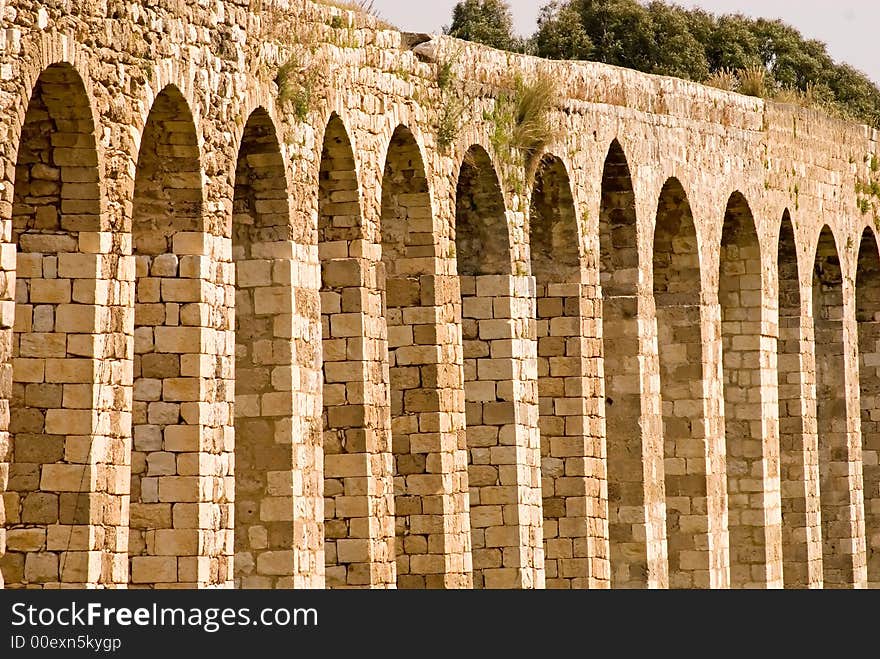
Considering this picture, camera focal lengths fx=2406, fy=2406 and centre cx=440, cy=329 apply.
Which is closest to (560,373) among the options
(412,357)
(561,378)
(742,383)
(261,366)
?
(561,378)

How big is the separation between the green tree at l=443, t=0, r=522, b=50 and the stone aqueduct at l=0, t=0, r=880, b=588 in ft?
52.1

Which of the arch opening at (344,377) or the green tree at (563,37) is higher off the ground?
the green tree at (563,37)

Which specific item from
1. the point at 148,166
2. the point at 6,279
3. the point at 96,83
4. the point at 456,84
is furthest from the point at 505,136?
the point at 6,279

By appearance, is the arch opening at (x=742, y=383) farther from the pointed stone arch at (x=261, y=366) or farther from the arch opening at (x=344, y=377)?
the pointed stone arch at (x=261, y=366)

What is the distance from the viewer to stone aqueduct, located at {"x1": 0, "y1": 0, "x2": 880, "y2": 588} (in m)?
16.2

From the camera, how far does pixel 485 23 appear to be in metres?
48.7

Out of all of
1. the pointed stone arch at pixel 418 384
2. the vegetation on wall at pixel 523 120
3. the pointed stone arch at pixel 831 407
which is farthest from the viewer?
the pointed stone arch at pixel 831 407

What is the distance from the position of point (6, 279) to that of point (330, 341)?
564cm

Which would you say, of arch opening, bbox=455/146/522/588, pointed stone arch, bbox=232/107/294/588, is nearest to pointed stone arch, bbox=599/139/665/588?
arch opening, bbox=455/146/522/588

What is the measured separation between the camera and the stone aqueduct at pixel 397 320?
1625 cm

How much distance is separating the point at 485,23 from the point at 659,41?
355 cm

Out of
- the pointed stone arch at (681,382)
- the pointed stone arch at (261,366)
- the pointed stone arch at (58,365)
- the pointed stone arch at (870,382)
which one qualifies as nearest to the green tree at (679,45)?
the pointed stone arch at (870,382)

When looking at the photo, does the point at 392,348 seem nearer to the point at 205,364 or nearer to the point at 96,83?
the point at 205,364

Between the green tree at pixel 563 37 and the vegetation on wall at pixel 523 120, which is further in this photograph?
the green tree at pixel 563 37
